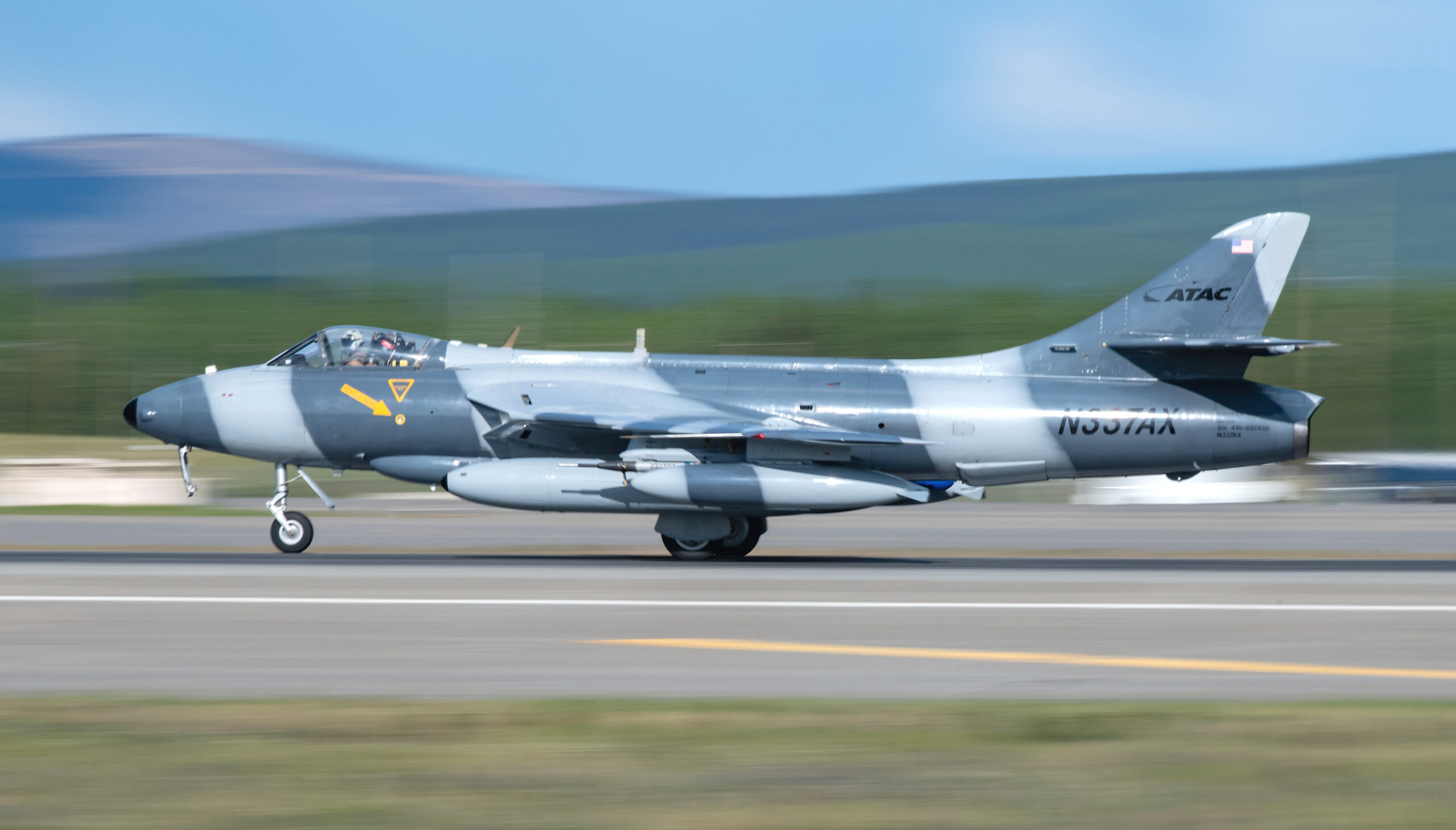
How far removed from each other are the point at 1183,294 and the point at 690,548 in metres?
6.87

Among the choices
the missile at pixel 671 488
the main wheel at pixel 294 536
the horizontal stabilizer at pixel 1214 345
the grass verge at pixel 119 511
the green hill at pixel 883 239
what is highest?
the green hill at pixel 883 239

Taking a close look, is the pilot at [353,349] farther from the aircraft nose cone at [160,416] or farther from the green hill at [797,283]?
the green hill at [797,283]

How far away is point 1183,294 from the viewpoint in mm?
17141

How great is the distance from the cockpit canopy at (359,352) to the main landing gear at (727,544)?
13.0ft

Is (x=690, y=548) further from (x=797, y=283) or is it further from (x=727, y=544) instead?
(x=797, y=283)

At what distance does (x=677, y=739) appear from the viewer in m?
7.08

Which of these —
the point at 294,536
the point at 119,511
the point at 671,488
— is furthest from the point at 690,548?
the point at 119,511

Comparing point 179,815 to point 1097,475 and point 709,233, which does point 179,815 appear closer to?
point 1097,475

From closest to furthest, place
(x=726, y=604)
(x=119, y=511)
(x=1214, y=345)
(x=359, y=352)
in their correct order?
(x=726, y=604), (x=1214, y=345), (x=359, y=352), (x=119, y=511)

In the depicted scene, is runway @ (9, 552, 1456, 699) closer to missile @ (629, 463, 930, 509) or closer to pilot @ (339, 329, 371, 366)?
missile @ (629, 463, 930, 509)

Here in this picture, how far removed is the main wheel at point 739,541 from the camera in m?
17.6

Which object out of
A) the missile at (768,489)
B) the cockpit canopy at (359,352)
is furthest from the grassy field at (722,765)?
the cockpit canopy at (359,352)

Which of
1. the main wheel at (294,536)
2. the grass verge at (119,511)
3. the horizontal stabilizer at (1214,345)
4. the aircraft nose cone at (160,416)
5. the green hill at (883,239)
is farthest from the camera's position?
the green hill at (883,239)

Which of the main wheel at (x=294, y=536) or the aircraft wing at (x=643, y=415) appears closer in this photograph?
the aircraft wing at (x=643, y=415)
